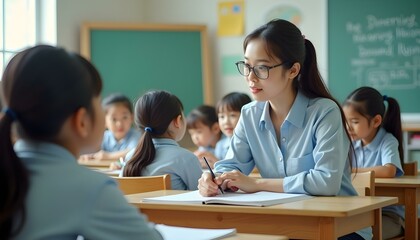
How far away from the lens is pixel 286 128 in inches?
110

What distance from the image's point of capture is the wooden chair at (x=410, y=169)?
389 centimetres

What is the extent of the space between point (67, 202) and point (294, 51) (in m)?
1.63

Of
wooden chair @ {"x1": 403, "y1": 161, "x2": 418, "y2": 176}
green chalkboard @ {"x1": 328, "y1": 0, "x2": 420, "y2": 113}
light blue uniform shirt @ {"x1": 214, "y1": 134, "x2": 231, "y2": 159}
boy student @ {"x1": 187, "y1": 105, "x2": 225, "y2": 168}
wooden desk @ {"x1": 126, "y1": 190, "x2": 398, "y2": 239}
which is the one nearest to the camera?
wooden desk @ {"x1": 126, "y1": 190, "x2": 398, "y2": 239}

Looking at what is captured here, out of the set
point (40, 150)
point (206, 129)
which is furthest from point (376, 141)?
point (40, 150)

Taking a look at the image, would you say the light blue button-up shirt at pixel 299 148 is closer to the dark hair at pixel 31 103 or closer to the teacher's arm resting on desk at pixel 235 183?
the teacher's arm resting on desk at pixel 235 183

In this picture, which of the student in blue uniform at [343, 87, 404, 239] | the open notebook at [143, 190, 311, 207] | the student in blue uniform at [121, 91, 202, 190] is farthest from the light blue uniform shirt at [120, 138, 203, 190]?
the student in blue uniform at [343, 87, 404, 239]

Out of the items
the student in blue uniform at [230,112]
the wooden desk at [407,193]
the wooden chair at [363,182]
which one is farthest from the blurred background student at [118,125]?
the wooden chair at [363,182]

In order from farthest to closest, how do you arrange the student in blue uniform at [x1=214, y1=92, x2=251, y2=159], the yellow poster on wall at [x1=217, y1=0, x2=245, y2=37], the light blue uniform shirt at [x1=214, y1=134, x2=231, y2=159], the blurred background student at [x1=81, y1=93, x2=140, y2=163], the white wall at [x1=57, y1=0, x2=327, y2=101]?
the yellow poster on wall at [x1=217, y1=0, x2=245, y2=37]
the white wall at [x1=57, y1=0, x2=327, y2=101]
the blurred background student at [x1=81, y1=93, x2=140, y2=163]
the light blue uniform shirt at [x1=214, y1=134, x2=231, y2=159]
the student in blue uniform at [x1=214, y1=92, x2=251, y2=159]

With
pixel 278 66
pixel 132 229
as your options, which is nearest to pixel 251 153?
pixel 278 66

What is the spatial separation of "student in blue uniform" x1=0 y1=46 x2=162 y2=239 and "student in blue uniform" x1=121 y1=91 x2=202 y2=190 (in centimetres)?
185

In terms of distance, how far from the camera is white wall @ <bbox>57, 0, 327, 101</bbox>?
6.22m

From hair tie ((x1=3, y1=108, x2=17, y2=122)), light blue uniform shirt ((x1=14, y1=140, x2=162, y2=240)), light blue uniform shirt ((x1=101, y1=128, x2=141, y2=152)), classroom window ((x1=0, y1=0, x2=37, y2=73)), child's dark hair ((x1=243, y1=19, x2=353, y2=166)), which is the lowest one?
light blue uniform shirt ((x1=101, y1=128, x2=141, y2=152))

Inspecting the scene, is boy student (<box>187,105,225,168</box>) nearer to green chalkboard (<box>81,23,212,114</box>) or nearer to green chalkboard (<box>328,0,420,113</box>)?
green chalkboard (<box>81,23,212,114</box>)

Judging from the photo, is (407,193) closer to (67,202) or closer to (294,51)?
(294,51)
